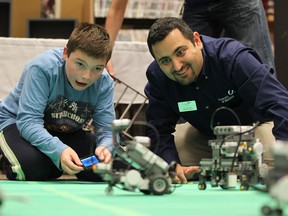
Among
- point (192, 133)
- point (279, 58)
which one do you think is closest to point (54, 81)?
point (192, 133)

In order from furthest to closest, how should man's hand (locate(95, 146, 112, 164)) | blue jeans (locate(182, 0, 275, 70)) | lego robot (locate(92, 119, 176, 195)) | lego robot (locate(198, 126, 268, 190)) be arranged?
blue jeans (locate(182, 0, 275, 70)) → man's hand (locate(95, 146, 112, 164)) → lego robot (locate(198, 126, 268, 190)) → lego robot (locate(92, 119, 176, 195))

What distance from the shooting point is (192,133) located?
273cm

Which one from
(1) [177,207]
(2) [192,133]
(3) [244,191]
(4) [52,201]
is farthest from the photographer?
(2) [192,133]

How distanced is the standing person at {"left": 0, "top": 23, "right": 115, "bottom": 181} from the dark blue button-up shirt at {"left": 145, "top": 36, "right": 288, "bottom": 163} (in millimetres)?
204

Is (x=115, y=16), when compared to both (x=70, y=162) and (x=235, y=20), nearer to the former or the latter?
(x=235, y=20)

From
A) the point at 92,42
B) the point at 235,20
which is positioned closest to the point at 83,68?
the point at 92,42

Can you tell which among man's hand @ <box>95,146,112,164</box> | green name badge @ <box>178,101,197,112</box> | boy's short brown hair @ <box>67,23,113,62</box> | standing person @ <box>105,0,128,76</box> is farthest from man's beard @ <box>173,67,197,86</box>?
standing person @ <box>105,0,128,76</box>

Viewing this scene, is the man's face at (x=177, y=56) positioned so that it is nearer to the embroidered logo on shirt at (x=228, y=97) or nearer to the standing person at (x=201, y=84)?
the standing person at (x=201, y=84)

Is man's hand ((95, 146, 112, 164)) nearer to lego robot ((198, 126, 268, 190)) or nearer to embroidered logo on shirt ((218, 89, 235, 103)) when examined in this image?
lego robot ((198, 126, 268, 190))

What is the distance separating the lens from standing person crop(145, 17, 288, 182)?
2.10m

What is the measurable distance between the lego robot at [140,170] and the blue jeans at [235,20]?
1375 mm

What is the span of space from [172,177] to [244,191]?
0.79ft

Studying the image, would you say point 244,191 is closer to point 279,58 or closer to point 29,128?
point 29,128

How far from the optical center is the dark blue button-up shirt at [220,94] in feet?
6.82
